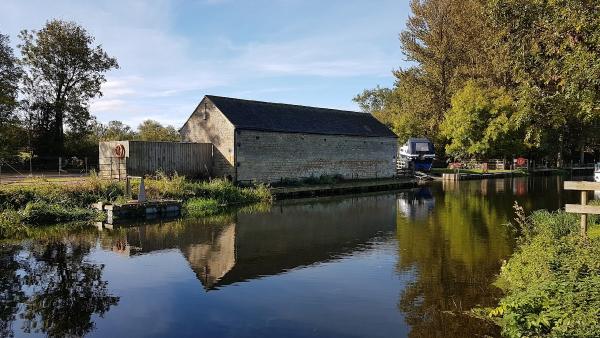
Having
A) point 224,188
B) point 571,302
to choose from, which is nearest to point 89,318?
point 571,302

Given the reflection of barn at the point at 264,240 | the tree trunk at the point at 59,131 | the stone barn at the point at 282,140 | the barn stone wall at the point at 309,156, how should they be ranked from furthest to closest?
the tree trunk at the point at 59,131
the barn stone wall at the point at 309,156
the stone barn at the point at 282,140
the reflection of barn at the point at 264,240

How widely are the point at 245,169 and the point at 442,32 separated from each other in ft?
101

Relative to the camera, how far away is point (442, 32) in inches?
1913

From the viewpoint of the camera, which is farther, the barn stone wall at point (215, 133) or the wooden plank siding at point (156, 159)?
the barn stone wall at point (215, 133)

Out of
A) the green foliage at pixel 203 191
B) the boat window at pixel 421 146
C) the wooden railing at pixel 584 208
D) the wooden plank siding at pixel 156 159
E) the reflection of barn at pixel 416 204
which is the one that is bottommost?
the reflection of barn at pixel 416 204

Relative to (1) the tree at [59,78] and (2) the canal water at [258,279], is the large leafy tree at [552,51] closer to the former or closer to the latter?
(2) the canal water at [258,279]

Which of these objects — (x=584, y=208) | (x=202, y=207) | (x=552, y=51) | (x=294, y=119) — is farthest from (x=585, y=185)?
(x=294, y=119)


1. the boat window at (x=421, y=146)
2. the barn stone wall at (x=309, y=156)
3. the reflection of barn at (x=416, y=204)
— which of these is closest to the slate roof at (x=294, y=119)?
the barn stone wall at (x=309, y=156)

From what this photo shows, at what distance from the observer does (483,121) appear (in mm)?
45062

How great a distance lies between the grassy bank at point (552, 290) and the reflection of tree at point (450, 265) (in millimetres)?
531

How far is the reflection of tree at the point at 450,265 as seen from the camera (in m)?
7.44

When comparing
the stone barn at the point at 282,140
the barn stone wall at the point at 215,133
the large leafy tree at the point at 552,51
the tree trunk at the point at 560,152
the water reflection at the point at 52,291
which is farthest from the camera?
the tree trunk at the point at 560,152

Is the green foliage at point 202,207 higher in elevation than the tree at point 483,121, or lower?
lower

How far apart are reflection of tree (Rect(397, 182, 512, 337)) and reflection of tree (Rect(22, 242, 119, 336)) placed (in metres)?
5.41
